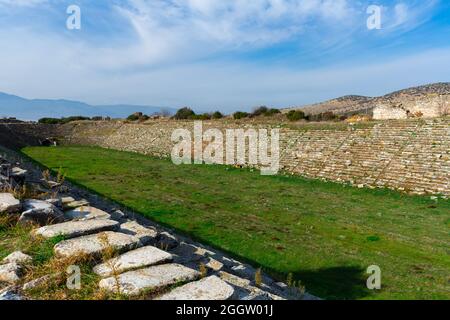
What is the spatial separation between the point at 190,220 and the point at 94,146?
44.2 meters

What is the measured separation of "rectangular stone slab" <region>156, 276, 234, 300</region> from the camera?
4.52 meters

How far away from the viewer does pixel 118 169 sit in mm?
32000

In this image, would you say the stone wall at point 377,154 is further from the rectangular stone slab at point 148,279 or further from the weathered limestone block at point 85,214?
the rectangular stone slab at point 148,279

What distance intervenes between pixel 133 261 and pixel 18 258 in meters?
1.56

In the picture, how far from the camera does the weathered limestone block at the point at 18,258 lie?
5.43m

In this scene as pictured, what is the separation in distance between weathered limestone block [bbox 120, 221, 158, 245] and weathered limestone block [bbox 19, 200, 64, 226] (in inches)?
44.1

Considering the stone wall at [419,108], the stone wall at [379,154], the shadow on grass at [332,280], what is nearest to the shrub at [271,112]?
the stone wall at [419,108]

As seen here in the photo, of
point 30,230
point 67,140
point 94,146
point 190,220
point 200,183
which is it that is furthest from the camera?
point 67,140

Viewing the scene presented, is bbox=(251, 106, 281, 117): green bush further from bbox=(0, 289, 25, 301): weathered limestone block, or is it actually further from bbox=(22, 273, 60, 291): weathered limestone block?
bbox=(0, 289, 25, 301): weathered limestone block

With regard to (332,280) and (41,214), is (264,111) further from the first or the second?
(41,214)

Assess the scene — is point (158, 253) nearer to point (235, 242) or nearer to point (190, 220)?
point (235, 242)

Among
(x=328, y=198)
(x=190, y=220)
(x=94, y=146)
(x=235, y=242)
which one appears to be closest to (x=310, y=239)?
(x=235, y=242)

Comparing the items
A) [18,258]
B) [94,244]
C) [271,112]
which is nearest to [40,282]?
[18,258]

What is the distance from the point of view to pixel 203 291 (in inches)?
183
